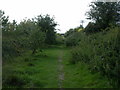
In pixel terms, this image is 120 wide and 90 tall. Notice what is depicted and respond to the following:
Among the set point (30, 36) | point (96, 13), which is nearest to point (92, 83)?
point (30, 36)

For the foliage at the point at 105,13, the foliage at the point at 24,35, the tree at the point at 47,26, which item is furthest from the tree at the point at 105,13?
the tree at the point at 47,26

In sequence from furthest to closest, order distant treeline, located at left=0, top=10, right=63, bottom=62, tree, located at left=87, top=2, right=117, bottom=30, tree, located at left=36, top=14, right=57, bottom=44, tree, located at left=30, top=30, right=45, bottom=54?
tree, located at left=36, top=14, right=57, bottom=44
tree, located at left=87, top=2, right=117, bottom=30
tree, located at left=30, top=30, right=45, bottom=54
distant treeline, located at left=0, top=10, right=63, bottom=62

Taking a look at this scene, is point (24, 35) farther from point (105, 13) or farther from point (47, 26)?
point (47, 26)

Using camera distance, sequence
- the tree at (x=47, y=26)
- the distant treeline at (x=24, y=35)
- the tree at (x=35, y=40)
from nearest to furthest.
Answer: the distant treeline at (x=24, y=35), the tree at (x=35, y=40), the tree at (x=47, y=26)

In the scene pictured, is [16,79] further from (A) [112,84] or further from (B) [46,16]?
(B) [46,16]

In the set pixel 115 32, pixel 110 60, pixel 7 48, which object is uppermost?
pixel 115 32

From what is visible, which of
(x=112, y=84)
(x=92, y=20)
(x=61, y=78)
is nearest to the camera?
(x=112, y=84)

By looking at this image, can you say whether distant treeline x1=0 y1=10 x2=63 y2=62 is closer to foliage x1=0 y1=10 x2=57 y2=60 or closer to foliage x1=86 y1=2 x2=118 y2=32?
foliage x1=0 y1=10 x2=57 y2=60

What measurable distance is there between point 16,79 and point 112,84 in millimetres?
4748

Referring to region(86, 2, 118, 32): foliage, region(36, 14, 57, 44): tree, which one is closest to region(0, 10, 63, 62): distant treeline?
region(36, 14, 57, 44): tree

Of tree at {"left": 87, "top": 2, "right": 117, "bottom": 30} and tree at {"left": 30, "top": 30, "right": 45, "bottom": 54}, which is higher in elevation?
tree at {"left": 87, "top": 2, "right": 117, "bottom": 30}

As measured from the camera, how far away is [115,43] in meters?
10.1

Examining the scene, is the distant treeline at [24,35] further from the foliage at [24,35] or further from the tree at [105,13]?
the tree at [105,13]

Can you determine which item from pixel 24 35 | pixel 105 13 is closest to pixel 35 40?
pixel 24 35
